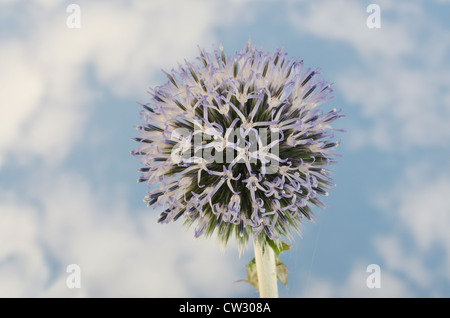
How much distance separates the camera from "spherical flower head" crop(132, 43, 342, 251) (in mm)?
4016

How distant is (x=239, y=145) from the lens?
398 cm

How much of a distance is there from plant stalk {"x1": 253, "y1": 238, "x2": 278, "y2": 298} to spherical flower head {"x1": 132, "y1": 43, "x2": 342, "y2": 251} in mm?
171

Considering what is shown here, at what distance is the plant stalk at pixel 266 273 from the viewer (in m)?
4.28

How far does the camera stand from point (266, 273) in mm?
4289

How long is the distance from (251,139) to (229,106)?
41 centimetres

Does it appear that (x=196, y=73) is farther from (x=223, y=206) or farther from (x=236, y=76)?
(x=223, y=206)

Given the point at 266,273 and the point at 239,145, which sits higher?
the point at 239,145

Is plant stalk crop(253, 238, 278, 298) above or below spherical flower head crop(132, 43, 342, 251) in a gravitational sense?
below

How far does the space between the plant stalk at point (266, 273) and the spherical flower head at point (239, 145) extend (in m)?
0.17

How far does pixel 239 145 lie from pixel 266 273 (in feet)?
4.09

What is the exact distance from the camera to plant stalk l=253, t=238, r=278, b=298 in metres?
4.28
